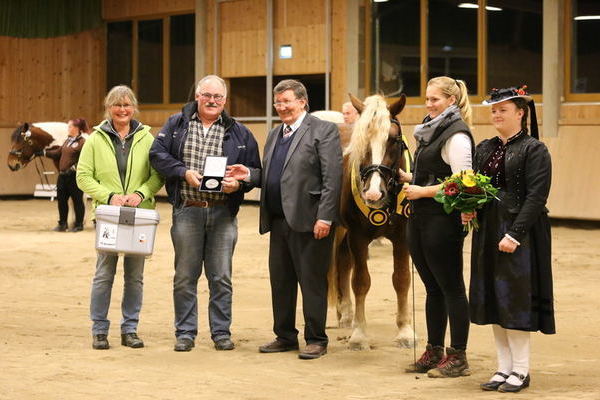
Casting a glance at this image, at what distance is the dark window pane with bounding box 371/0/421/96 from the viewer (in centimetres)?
1598

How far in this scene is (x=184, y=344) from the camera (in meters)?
6.46

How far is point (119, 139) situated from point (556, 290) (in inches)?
177

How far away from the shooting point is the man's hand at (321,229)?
6.17 m

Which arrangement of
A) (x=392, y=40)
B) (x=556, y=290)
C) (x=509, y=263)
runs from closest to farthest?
(x=509, y=263) → (x=556, y=290) → (x=392, y=40)

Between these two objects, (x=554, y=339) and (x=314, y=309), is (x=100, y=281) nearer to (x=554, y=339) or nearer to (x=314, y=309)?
(x=314, y=309)

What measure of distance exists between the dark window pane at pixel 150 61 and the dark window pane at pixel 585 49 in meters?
8.84

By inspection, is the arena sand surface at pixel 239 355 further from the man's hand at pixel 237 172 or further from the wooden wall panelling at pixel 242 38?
the wooden wall panelling at pixel 242 38

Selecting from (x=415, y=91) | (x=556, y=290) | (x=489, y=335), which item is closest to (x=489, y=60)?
(x=415, y=91)

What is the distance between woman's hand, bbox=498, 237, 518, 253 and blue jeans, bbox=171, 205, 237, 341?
2.06 m

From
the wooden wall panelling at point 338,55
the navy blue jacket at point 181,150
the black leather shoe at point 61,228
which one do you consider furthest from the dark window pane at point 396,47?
the navy blue jacket at point 181,150

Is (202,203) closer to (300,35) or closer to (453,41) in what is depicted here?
(453,41)

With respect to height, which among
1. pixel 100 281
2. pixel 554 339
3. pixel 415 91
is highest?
pixel 415 91

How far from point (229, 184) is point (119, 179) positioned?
2.46ft

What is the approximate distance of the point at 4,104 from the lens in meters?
20.2
